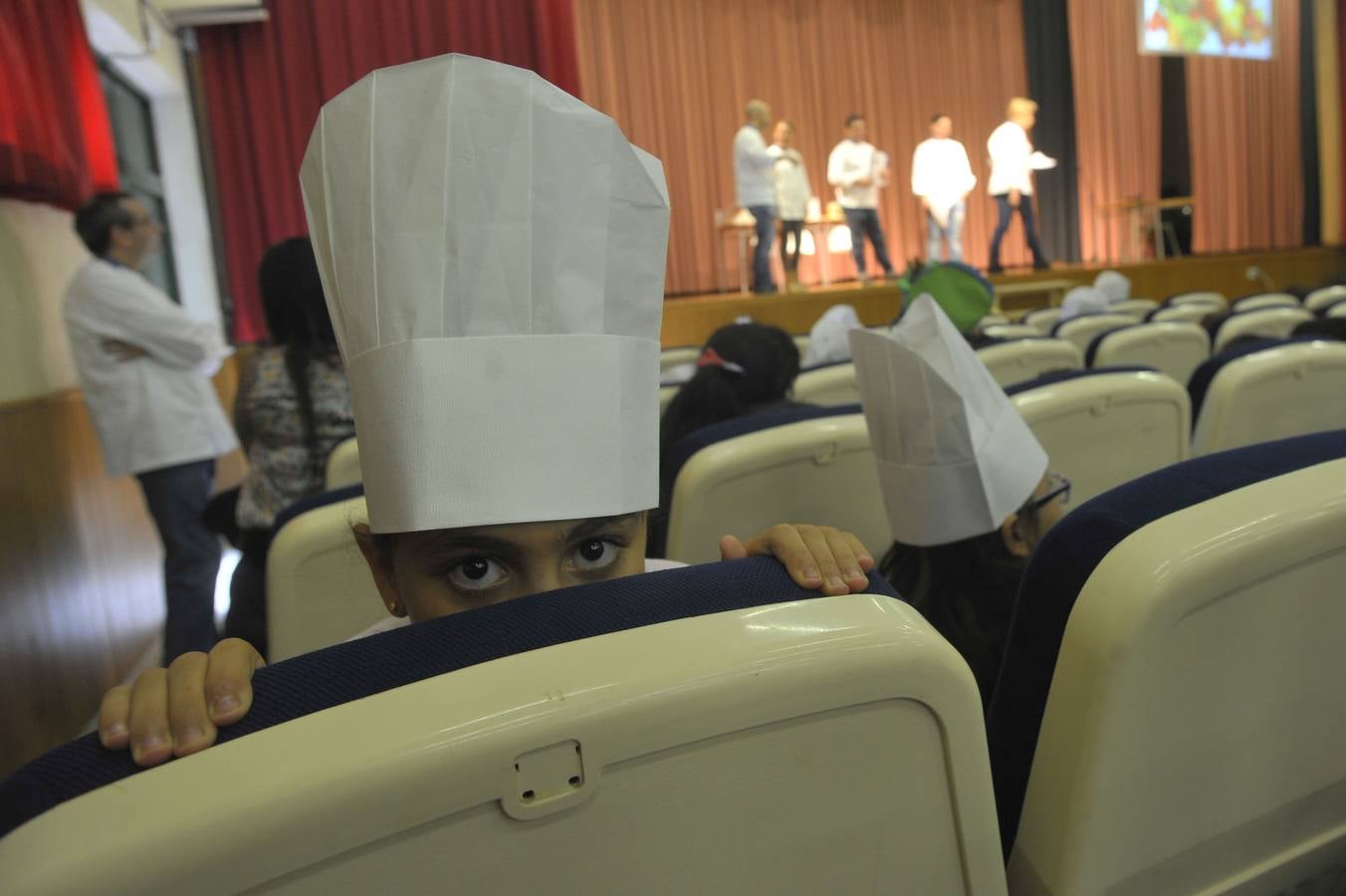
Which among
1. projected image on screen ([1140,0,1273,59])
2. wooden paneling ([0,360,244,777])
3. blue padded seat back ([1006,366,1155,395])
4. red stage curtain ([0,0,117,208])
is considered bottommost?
wooden paneling ([0,360,244,777])

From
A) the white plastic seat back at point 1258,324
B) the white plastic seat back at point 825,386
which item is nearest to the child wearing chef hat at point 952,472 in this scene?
the white plastic seat back at point 825,386

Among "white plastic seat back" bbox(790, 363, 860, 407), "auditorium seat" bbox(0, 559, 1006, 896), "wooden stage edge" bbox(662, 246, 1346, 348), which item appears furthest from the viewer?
"wooden stage edge" bbox(662, 246, 1346, 348)

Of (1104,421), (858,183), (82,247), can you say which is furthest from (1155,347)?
(858,183)

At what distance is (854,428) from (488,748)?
2.93 feet

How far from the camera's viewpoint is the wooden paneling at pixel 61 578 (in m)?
2.09

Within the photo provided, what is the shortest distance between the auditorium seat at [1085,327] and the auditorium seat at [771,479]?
2240 millimetres

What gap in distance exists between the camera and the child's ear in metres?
0.74

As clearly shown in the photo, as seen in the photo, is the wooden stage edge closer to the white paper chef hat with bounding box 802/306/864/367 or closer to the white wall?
the white paper chef hat with bounding box 802/306/864/367

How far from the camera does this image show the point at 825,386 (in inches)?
74.5

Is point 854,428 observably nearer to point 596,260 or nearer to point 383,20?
point 596,260

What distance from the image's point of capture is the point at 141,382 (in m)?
2.39

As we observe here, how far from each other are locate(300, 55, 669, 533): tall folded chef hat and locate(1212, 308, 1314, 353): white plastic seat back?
268cm

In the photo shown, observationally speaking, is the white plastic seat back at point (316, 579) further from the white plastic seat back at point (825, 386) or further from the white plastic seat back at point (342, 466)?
the white plastic seat back at point (825, 386)

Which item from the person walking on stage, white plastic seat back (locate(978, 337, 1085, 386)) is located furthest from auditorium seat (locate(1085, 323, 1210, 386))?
the person walking on stage
